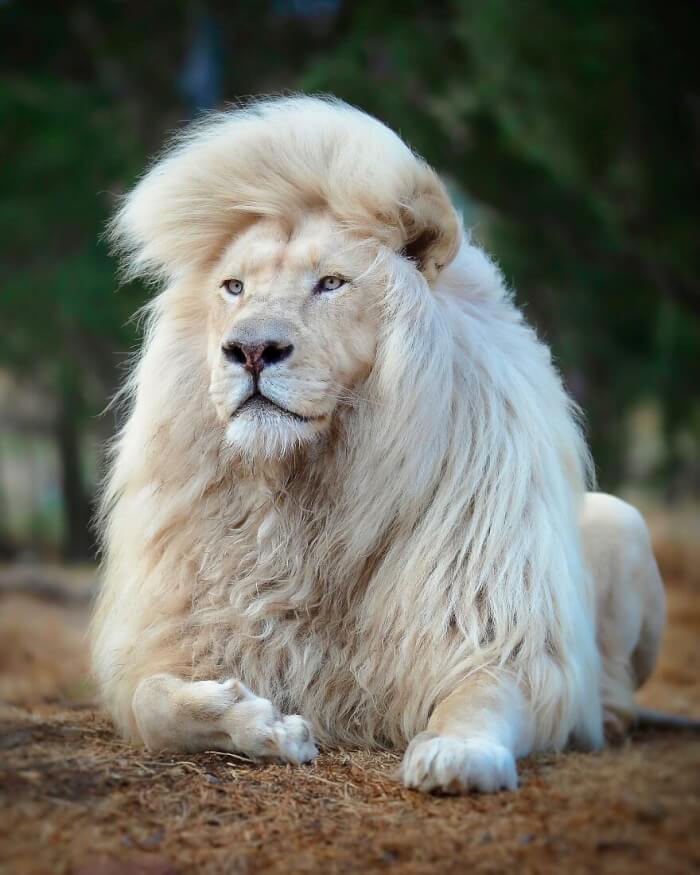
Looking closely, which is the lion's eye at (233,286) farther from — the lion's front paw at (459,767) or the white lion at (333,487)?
the lion's front paw at (459,767)

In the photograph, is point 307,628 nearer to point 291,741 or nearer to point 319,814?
point 291,741

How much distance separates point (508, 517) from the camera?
2502 millimetres

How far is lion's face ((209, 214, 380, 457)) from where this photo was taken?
92.7 inches

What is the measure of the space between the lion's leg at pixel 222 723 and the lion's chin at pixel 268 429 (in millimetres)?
487

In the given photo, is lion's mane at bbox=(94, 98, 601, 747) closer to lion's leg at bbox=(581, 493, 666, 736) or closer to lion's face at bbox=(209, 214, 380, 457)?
lion's face at bbox=(209, 214, 380, 457)

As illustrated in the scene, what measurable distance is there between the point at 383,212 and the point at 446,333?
308 mm

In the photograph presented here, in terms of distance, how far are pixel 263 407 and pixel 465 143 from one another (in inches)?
203

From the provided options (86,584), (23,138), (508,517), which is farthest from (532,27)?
(86,584)

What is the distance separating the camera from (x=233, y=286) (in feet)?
8.61

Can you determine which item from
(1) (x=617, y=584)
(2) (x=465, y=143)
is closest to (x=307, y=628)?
(1) (x=617, y=584)

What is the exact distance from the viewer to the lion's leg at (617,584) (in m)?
3.01

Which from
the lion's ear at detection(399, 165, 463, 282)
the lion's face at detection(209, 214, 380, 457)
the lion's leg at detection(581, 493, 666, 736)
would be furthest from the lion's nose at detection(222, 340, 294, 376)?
the lion's leg at detection(581, 493, 666, 736)

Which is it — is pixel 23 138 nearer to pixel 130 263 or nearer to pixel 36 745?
pixel 130 263

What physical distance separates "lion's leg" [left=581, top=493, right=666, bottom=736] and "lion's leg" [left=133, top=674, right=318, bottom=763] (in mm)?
1019
